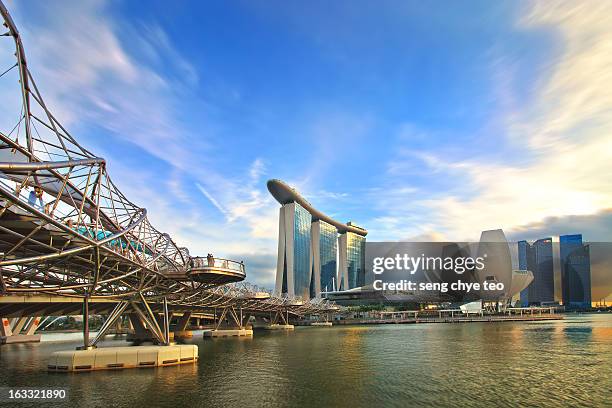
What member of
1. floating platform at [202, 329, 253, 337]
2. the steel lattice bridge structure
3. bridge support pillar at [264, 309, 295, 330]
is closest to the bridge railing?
the steel lattice bridge structure

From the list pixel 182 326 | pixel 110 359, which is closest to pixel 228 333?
pixel 182 326

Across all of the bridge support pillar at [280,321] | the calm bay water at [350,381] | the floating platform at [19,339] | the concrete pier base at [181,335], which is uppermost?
the calm bay water at [350,381]

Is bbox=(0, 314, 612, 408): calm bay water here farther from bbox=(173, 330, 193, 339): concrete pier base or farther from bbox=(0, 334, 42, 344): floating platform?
bbox=(173, 330, 193, 339): concrete pier base

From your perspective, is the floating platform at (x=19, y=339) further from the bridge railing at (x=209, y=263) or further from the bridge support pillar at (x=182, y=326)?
the bridge railing at (x=209, y=263)

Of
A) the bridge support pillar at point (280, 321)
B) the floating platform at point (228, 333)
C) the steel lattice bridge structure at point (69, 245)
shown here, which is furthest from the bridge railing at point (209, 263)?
the bridge support pillar at point (280, 321)

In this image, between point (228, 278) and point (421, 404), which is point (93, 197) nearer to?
point (228, 278)

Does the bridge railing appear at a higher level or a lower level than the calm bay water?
higher

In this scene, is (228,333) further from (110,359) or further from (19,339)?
(110,359)

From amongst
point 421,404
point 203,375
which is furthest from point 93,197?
point 421,404
